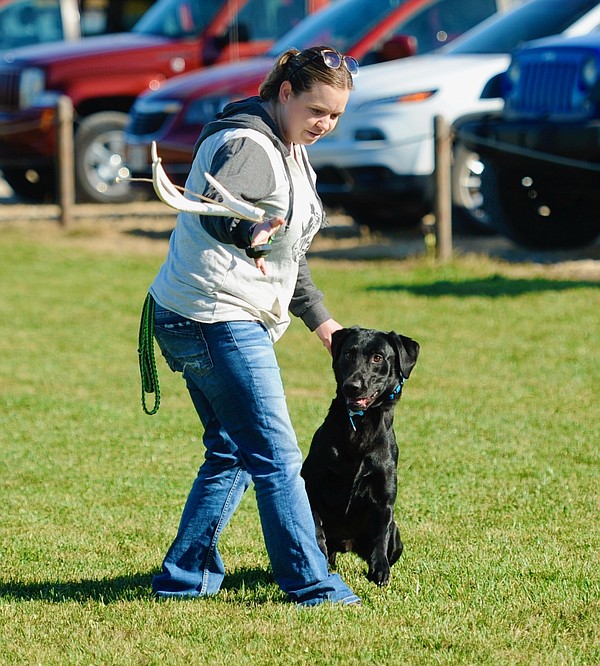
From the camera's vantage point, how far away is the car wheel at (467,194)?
11914 mm

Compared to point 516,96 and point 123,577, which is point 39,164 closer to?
point 516,96

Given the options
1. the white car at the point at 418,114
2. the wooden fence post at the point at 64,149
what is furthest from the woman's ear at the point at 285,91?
the wooden fence post at the point at 64,149

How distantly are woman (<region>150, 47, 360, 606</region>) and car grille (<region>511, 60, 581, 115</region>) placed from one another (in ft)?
22.1

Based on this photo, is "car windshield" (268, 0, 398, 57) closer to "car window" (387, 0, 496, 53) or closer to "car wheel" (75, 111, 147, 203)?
"car window" (387, 0, 496, 53)

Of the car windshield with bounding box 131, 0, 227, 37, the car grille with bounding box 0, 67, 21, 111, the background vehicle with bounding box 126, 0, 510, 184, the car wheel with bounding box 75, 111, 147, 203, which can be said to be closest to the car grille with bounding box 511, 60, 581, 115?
the background vehicle with bounding box 126, 0, 510, 184

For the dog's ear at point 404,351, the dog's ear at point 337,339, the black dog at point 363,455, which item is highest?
the dog's ear at point 337,339

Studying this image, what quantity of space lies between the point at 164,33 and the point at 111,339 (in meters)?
7.40

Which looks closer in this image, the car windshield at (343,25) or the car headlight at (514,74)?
the car headlight at (514,74)

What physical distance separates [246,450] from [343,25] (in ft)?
33.4

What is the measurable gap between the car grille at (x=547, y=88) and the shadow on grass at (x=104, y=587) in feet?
21.8

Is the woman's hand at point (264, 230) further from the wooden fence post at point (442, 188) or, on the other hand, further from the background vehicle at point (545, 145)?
the wooden fence post at point (442, 188)

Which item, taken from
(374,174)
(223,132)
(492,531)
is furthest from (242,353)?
(374,174)

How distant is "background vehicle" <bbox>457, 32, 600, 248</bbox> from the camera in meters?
10.1

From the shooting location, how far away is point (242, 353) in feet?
12.5
